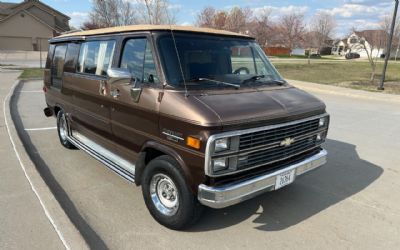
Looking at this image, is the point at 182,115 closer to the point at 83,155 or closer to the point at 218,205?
the point at 218,205

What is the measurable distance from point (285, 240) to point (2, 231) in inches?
115

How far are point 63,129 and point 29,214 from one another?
2.77 metres

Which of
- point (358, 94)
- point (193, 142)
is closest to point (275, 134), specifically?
point (193, 142)

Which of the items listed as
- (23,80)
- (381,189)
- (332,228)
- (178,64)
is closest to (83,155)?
(178,64)

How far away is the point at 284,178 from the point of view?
12.7 ft

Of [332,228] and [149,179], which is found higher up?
[149,179]

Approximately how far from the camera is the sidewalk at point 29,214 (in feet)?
11.2

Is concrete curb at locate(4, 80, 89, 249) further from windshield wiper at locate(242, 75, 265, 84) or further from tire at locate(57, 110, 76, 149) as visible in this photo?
windshield wiper at locate(242, 75, 265, 84)

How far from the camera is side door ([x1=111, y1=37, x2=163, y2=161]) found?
386 cm

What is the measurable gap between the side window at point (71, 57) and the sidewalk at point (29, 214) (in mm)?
1612

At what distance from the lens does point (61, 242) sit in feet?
11.2

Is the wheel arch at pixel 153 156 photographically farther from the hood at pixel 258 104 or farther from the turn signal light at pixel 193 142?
the hood at pixel 258 104

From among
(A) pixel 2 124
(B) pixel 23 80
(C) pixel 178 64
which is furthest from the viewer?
(B) pixel 23 80

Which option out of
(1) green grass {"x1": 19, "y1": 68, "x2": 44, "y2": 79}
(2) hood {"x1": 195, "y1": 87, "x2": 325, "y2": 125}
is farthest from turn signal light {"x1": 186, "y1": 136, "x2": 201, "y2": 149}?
(1) green grass {"x1": 19, "y1": 68, "x2": 44, "y2": 79}
